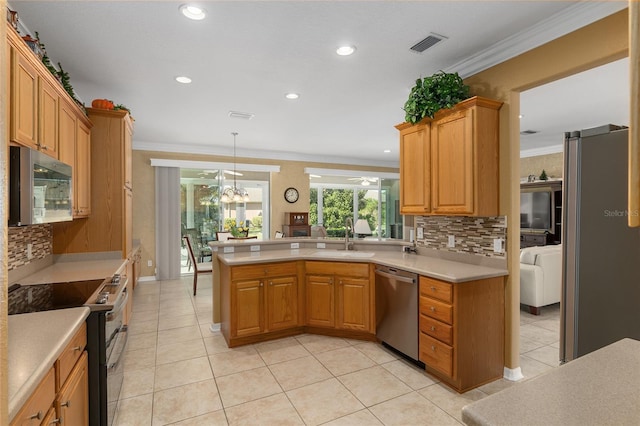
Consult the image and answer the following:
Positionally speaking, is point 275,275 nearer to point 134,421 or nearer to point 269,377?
point 269,377

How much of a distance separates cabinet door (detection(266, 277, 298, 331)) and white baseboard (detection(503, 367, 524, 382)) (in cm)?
201

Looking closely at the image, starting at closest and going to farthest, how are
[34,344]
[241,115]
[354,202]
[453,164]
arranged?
[34,344] < [453,164] < [241,115] < [354,202]

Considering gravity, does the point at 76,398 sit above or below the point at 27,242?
below

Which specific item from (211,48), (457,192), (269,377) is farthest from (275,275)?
(211,48)

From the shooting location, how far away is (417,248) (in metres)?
3.72

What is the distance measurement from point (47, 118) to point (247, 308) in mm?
2263

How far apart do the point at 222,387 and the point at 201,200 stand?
5.16 metres

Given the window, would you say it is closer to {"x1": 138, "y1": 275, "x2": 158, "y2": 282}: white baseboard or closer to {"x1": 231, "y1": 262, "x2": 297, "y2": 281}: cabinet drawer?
{"x1": 138, "y1": 275, "x2": 158, "y2": 282}: white baseboard

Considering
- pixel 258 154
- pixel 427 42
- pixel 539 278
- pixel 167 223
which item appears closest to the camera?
pixel 427 42

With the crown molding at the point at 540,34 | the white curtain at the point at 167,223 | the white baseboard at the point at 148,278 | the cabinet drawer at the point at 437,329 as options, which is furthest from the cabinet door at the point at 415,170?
the white baseboard at the point at 148,278

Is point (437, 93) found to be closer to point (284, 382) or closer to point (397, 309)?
point (397, 309)

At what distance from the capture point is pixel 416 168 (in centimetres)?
333

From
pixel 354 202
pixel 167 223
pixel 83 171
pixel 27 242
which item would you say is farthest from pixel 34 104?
pixel 354 202

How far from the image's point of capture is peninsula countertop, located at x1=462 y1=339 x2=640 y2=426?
0.75 m
